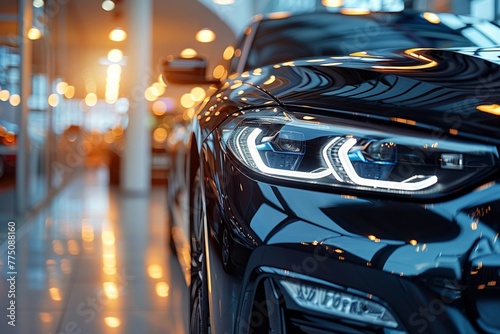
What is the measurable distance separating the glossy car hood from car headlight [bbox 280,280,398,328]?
352mm

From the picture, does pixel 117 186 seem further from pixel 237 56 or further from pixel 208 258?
pixel 208 258

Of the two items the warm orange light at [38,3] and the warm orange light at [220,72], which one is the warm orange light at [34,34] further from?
the warm orange light at [220,72]

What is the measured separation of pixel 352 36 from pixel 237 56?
0.51 metres

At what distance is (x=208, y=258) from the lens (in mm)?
1461

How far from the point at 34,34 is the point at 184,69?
4.82 metres

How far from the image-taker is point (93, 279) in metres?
3.58

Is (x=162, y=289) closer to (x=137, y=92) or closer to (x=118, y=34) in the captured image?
(x=137, y=92)

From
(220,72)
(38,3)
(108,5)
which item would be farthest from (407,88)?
(108,5)

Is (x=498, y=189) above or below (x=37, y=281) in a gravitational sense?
above

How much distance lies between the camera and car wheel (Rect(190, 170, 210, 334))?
1.60 metres

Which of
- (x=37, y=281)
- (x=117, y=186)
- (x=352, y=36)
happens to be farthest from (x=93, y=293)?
(x=117, y=186)

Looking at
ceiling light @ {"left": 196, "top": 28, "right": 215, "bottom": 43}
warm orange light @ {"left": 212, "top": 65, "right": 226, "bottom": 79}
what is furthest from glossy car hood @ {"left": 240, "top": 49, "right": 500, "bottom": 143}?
ceiling light @ {"left": 196, "top": 28, "right": 215, "bottom": 43}

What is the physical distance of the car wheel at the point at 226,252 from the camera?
1331 mm

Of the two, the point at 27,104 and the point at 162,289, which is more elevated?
the point at 27,104
